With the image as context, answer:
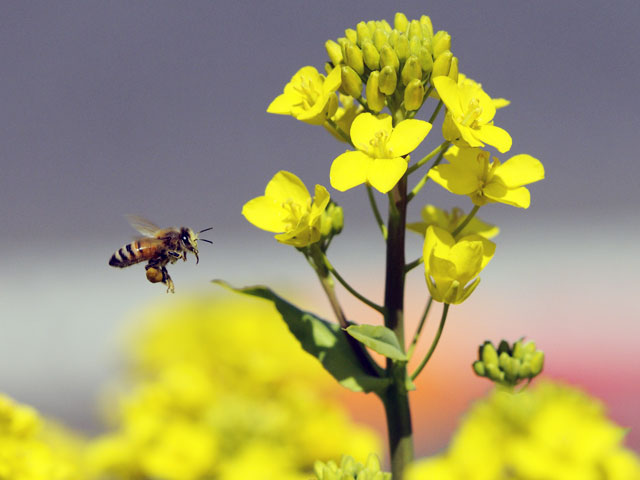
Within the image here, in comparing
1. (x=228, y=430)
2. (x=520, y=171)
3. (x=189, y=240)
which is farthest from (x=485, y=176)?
(x=228, y=430)

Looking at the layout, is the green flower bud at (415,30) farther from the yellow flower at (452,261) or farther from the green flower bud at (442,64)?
the yellow flower at (452,261)

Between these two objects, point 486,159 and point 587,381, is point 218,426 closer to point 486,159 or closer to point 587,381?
point 486,159

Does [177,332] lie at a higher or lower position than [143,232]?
higher

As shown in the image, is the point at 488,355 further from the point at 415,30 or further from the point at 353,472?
the point at 415,30

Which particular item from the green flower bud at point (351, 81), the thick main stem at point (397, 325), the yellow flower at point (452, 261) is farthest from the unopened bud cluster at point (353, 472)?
the green flower bud at point (351, 81)

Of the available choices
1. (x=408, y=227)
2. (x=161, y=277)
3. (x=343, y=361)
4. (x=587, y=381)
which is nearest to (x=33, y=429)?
(x=161, y=277)

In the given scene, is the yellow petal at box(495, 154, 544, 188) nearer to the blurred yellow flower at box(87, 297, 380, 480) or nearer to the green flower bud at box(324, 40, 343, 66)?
the green flower bud at box(324, 40, 343, 66)
